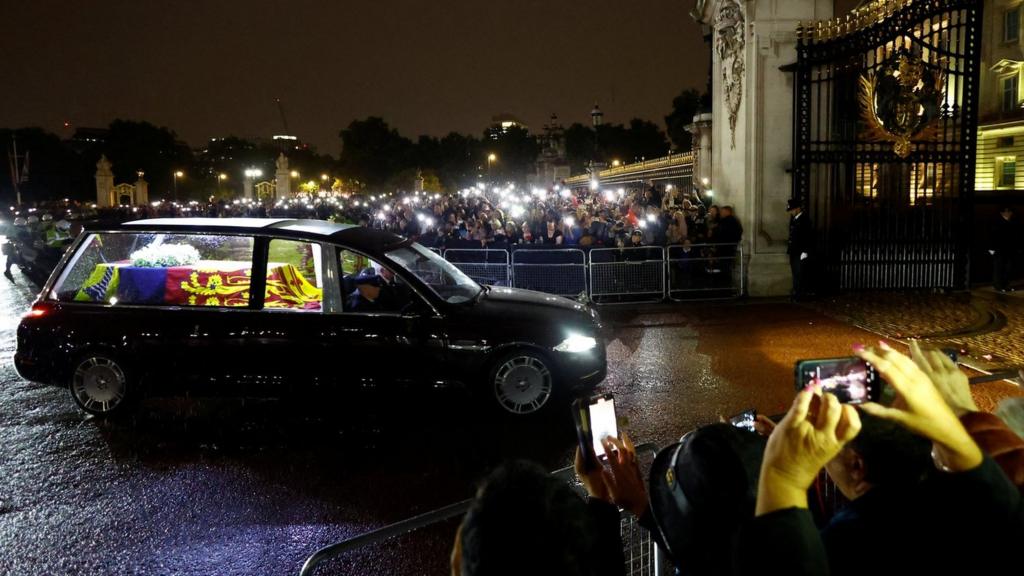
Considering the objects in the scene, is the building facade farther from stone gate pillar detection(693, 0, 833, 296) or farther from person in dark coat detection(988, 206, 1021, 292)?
stone gate pillar detection(693, 0, 833, 296)

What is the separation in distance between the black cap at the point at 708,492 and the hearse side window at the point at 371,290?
5578 mm

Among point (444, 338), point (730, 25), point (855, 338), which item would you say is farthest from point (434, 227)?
point (444, 338)

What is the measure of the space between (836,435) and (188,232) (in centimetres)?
718

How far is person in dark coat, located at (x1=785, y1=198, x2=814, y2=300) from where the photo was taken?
13.1 metres

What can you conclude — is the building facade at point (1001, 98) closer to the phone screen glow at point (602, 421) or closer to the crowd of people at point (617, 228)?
the crowd of people at point (617, 228)

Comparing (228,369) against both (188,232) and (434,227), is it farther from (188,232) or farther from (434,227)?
(434,227)

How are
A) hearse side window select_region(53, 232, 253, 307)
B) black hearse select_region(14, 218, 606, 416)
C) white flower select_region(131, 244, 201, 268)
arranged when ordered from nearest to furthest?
1. black hearse select_region(14, 218, 606, 416)
2. hearse side window select_region(53, 232, 253, 307)
3. white flower select_region(131, 244, 201, 268)

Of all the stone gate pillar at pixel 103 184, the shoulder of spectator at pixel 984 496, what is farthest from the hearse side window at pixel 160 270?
the stone gate pillar at pixel 103 184

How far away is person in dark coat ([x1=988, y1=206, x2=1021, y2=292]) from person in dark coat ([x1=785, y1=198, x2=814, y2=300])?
3492 millimetres

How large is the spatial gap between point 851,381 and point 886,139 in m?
12.7

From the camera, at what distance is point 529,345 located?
7.26 m

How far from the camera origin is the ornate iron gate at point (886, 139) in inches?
513

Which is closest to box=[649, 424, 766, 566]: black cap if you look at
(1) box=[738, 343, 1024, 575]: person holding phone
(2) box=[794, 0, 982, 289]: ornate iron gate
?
(1) box=[738, 343, 1024, 575]: person holding phone

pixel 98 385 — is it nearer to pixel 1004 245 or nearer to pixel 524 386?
pixel 524 386
